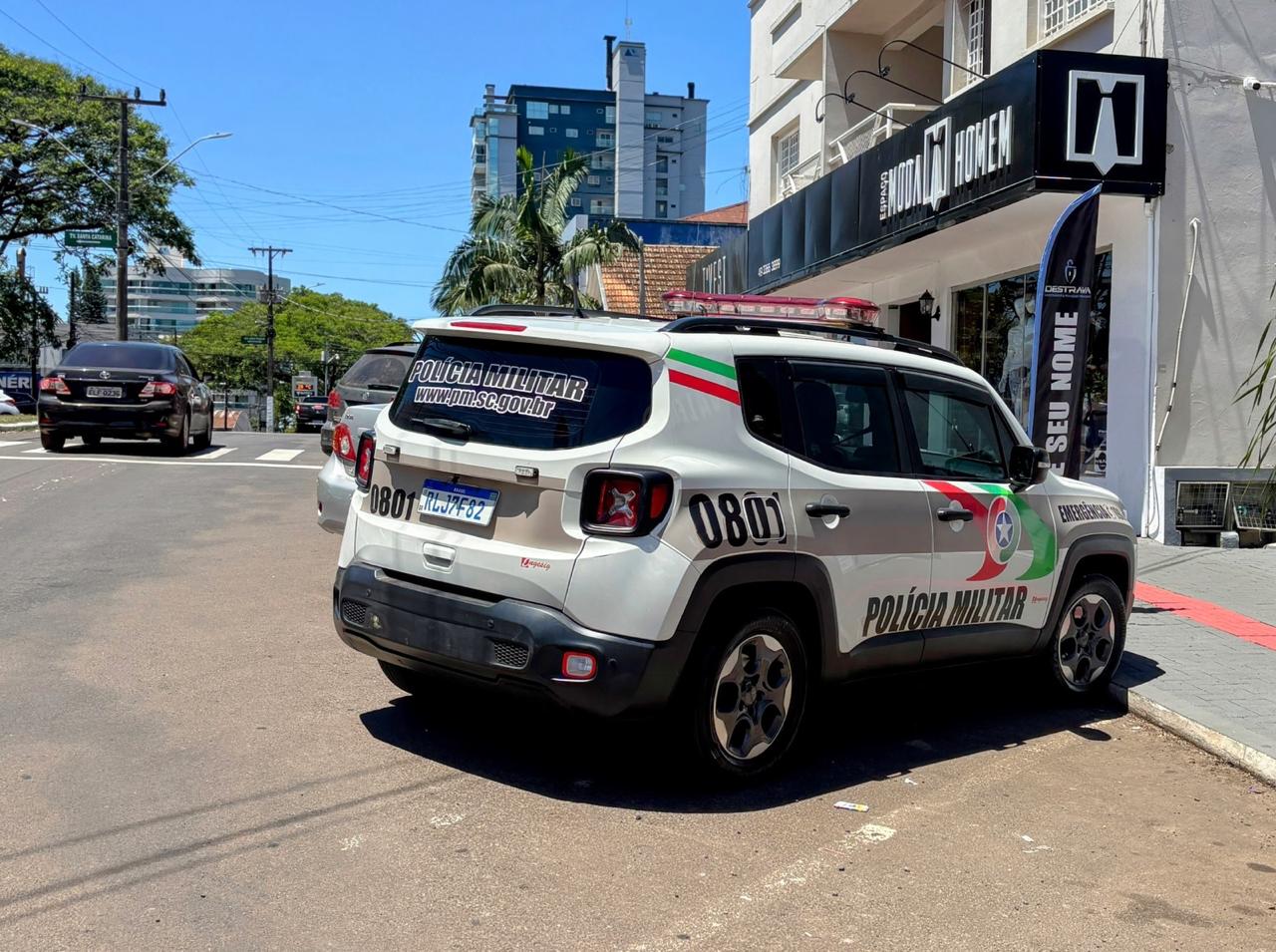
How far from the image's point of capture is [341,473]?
335 inches

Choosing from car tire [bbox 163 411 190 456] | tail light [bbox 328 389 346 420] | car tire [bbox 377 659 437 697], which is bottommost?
car tire [bbox 377 659 437 697]

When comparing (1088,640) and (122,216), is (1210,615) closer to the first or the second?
(1088,640)

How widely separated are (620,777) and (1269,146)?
10661 millimetres

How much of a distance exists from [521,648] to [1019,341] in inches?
483

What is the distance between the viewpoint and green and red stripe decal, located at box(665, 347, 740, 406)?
478cm

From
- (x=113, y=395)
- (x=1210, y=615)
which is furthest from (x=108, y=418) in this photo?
(x=1210, y=615)

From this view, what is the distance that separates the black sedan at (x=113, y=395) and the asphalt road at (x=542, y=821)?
10.4m

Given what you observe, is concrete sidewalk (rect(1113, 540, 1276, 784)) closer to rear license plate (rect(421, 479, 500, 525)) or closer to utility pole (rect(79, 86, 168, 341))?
rear license plate (rect(421, 479, 500, 525))

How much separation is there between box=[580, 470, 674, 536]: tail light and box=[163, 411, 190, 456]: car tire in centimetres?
1454

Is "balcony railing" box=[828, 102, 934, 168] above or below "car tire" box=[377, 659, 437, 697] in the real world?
above

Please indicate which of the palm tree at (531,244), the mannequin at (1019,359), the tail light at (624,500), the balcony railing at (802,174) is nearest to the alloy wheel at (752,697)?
the tail light at (624,500)

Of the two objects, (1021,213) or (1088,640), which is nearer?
(1088,640)

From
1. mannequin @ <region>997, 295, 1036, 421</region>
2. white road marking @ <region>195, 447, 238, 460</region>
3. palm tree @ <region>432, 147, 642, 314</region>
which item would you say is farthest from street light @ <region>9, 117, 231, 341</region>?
mannequin @ <region>997, 295, 1036, 421</region>

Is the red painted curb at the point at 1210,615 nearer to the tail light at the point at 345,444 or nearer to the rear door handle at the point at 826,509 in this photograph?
the rear door handle at the point at 826,509
